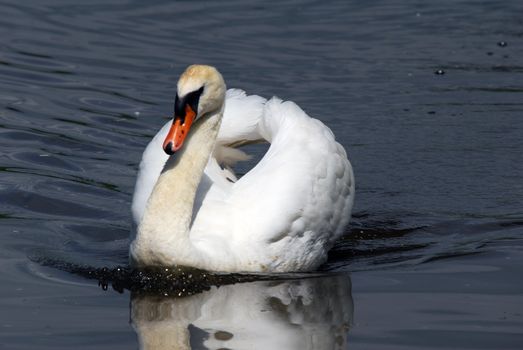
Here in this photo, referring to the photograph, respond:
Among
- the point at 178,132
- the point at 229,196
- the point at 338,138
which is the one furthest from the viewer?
the point at 338,138

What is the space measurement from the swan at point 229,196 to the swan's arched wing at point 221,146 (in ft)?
0.03

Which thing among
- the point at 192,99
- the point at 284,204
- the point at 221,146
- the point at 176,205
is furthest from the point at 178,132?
the point at 221,146

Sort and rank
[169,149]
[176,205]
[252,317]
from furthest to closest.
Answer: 1. [176,205]
2. [169,149]
3. [252,317]

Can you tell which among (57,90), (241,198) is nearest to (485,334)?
(241,198)

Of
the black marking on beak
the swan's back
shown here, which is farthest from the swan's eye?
the swan's back

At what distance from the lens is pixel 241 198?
7.95 m

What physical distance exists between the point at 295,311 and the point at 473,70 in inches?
278

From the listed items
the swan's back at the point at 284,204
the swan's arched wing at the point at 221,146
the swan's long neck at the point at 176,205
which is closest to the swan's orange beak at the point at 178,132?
the swan's long neck at the point at 176,205

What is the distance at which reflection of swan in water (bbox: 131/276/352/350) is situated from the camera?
21.3 ft

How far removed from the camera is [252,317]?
6.96 metres

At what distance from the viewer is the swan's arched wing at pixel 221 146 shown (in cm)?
826

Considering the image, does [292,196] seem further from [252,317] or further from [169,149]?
[252,317]

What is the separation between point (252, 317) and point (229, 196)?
4.12 feet

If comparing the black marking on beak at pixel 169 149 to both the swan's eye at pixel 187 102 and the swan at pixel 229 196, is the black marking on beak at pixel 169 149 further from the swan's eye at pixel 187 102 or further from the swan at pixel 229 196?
the swan's eye at pixel 187 102
